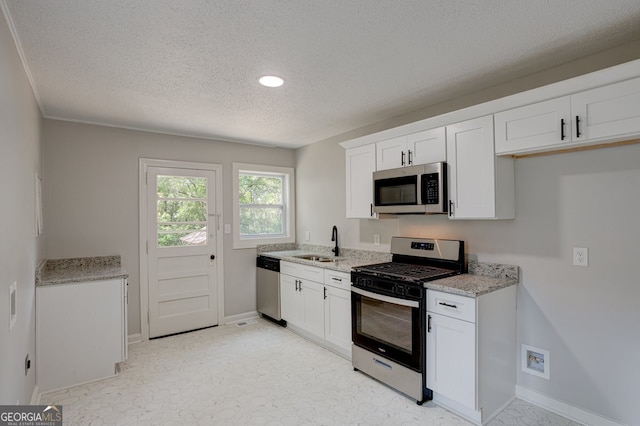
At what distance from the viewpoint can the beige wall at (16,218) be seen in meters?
1.67

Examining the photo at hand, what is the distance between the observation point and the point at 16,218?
200 centimetres

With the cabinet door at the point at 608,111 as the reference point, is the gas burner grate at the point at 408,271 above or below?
below

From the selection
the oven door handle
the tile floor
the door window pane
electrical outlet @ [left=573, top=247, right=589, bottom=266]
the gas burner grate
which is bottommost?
the tile floor

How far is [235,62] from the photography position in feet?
7.45

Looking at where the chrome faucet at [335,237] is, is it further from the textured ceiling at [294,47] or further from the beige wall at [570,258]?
the beige wall at [570,258]

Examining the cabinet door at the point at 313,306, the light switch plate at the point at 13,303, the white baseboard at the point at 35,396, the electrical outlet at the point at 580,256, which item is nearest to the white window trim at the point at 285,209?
the cabinet door at the point at 313,306

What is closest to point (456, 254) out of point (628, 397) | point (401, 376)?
point (401, 376)

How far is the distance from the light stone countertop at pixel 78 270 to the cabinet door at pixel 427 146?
111 inches

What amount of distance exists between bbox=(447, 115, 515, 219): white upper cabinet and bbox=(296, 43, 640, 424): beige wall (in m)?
0.16

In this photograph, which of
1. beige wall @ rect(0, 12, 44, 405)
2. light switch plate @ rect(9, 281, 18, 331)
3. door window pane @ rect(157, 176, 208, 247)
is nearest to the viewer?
beige wall @ rect(0, 12, 44, 405)

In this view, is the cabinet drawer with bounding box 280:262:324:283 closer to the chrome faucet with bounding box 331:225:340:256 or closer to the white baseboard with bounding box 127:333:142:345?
the chrome faucet with bounding box 331:225:340:256

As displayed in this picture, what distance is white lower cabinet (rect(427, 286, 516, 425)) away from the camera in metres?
2.24

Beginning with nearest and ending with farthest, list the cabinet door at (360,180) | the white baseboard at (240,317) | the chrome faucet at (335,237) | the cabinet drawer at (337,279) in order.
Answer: the cabinet drawer at (337,279) < the cabinet door at (360,180) < the chrome faucet at (335,237) < the white baseboard at (240,317)

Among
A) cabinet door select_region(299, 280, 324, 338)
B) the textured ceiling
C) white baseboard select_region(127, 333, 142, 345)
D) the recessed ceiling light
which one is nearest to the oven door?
cabinet door select_region(299, 280, 324, 338)
